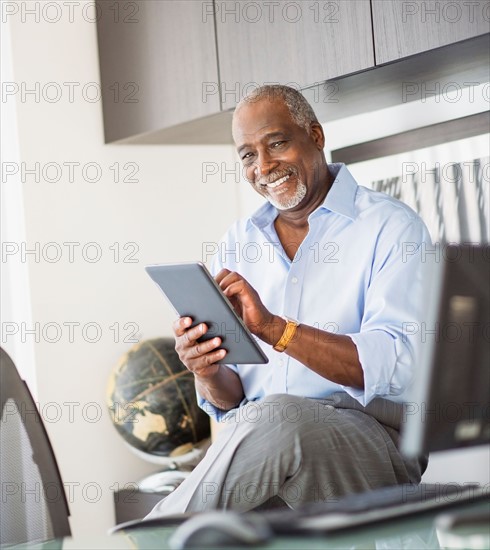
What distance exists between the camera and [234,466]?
6.34 ft

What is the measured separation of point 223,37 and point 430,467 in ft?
5.02

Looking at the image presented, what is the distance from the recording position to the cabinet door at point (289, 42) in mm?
2791

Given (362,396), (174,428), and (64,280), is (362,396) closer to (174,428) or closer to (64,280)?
(174,428)

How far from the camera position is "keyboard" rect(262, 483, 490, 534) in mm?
1021

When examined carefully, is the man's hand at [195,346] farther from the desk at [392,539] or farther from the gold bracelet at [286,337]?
the desk at [392,539]

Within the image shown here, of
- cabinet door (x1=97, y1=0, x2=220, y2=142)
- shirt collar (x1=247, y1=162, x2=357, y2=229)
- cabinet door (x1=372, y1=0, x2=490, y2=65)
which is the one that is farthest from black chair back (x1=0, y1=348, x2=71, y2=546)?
cabinet door (x1=97, y1=0, x2=220, y2=142)

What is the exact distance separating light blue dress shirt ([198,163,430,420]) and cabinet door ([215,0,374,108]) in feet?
1.27

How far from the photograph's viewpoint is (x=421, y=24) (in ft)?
8.43

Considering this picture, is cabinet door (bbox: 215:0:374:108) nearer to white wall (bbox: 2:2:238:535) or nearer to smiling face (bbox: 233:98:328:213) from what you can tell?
smiling face (bbox: 233:98:328:213)

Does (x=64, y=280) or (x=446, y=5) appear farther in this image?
(x=64, y=280)

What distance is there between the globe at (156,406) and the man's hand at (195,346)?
124 cm

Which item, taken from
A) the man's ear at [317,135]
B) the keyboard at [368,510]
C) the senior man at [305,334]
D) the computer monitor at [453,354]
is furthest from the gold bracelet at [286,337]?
the computer monitor at [453,354]

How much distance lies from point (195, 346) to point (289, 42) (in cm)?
121

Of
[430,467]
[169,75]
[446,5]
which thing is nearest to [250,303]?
[446,5]
